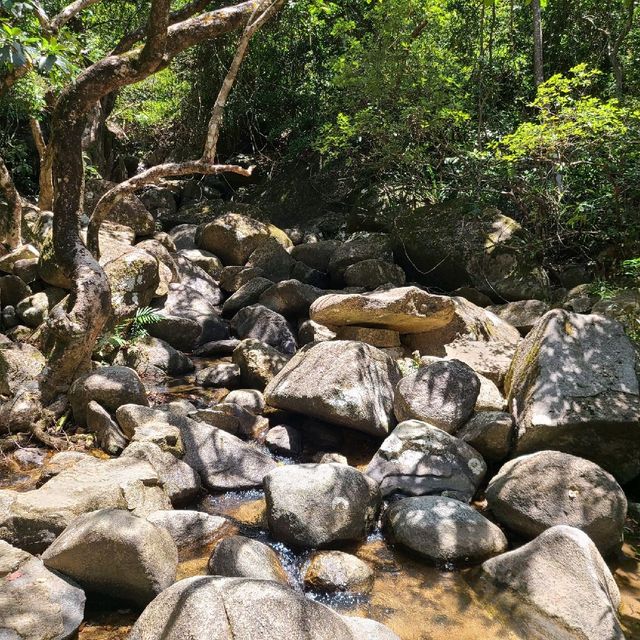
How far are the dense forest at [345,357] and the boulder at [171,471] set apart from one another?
0.02 meters

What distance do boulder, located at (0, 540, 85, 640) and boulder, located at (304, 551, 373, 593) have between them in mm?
1494

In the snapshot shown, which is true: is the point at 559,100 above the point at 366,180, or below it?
above

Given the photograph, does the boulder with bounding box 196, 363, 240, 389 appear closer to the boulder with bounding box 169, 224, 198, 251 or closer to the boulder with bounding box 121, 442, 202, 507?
the boulder with bounding box 121, 442, 202, 507

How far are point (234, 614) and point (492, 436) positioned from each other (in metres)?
3.53

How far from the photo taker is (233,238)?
11195mm

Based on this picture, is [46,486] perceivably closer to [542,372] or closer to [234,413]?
[234,413]

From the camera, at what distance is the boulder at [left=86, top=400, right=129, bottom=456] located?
5352 millimetres

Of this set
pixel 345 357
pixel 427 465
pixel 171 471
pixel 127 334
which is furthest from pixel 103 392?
pixel 427 465

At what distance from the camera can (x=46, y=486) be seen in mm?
4121

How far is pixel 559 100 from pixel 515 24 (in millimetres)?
6299

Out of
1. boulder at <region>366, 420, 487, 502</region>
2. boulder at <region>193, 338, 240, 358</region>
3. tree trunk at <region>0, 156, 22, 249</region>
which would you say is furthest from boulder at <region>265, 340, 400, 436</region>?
tree trunk at <region>0, 156, 22, 249</region>

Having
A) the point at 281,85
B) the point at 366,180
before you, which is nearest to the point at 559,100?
the point at 366,180

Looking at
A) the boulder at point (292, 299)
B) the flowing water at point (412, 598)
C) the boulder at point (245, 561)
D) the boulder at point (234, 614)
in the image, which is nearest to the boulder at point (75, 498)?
the flowing water at point (412, 598)

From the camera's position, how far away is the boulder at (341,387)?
19.0ft
